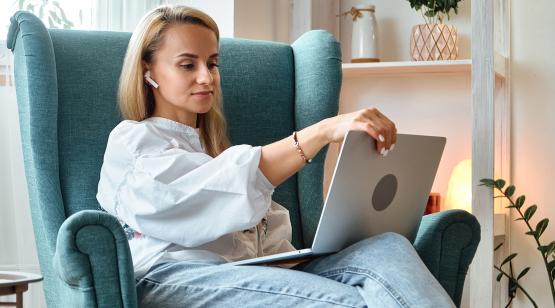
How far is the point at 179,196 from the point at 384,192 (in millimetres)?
370

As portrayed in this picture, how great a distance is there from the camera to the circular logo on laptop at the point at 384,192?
5.26 ft

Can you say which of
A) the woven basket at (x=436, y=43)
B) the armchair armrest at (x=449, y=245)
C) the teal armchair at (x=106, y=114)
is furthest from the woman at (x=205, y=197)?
the woven basket at (x=436, y=43)

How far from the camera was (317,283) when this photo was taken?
4.71 feet

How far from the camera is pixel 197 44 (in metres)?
1.84

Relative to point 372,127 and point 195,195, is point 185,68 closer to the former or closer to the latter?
point 195,195

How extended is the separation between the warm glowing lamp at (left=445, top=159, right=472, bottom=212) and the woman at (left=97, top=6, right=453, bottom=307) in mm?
955

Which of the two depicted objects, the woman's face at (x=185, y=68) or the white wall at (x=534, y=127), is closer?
the woman's face at (x=185, y=68)

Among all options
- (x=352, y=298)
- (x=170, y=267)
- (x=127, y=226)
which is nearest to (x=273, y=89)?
(x=127, y=226)

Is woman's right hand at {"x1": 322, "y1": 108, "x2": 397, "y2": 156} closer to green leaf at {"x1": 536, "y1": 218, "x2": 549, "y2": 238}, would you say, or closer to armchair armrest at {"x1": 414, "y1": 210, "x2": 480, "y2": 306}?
armchair armrest at {"x1": 414, "y1": 210, "x2": 480, "y2": 306}

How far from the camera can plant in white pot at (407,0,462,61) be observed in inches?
111

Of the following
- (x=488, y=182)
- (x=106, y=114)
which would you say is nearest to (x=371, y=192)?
(x=106, y=114)

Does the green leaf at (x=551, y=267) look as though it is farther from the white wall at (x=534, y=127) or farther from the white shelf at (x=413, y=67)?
the white shelf at (x=413, y=67)

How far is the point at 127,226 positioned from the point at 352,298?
56 centimetres

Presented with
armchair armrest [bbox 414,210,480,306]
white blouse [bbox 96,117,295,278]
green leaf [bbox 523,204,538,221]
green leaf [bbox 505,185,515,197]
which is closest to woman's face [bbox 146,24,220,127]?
white blouse [bbox 96,117,295,278]
